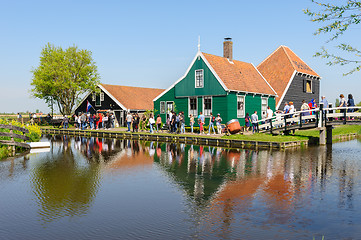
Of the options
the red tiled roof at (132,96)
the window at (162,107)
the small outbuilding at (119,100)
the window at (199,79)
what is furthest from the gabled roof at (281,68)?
the small outbuilding at (119,100)

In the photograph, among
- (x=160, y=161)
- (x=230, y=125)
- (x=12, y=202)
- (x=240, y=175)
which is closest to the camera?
(x=12, y=202)

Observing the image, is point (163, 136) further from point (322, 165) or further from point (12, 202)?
point (12, 202)

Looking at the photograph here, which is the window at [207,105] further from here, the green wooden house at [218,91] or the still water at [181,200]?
the still water at [181,200]

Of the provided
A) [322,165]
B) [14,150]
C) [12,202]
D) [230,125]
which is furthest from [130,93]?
[12,202]

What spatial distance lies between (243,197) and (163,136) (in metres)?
17.5

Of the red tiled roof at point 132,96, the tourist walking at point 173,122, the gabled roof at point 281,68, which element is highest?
the gabled roof at point 281,68

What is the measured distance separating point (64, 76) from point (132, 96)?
11.1 meters

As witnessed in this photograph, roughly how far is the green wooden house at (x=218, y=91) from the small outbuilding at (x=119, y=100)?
9.12 meters

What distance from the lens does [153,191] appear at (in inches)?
360

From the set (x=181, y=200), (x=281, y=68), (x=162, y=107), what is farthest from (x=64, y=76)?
(x=181, y=200)

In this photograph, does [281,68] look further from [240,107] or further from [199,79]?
[199,79]

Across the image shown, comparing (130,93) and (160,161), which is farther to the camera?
(130,93)

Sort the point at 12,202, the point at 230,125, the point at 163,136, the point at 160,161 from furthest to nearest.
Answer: the point at 163,136 → the point at 230,125 → the point at 160,161 → the point at 12,202

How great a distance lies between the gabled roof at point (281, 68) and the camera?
35188 millimetres
